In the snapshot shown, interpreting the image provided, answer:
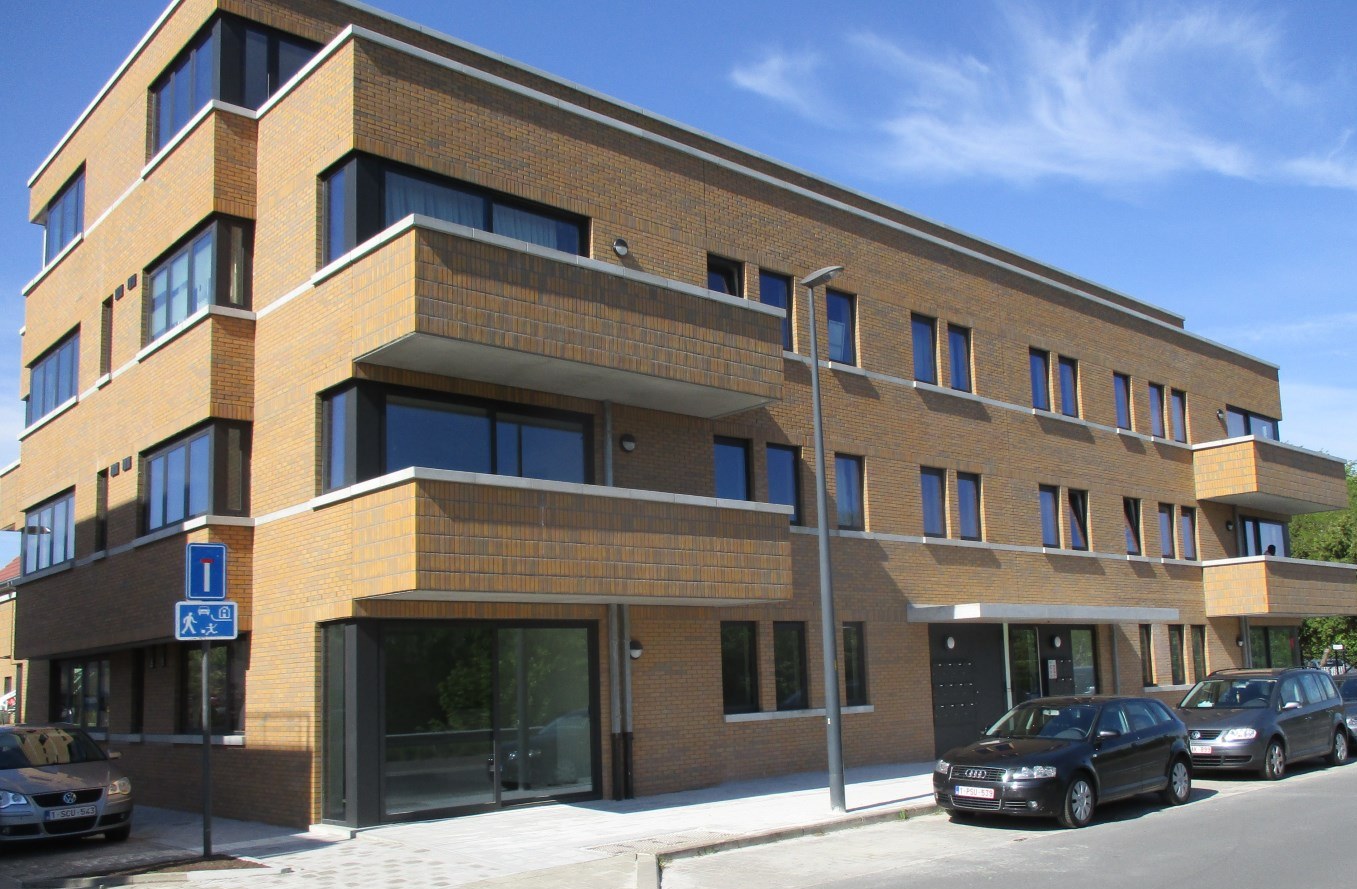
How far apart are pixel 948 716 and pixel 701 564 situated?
848 cm

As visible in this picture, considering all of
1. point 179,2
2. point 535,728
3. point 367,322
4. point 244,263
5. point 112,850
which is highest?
point 179,2

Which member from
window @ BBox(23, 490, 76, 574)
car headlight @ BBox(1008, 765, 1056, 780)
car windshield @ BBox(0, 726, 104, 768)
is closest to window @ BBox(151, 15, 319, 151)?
window @ BBox(23, 490, 76, 574)

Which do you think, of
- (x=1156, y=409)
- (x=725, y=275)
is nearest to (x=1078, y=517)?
(x=1156, y=409)

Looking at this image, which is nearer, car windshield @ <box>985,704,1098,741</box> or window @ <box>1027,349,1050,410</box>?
car windshield @ <box>985,704,1098,741</box>

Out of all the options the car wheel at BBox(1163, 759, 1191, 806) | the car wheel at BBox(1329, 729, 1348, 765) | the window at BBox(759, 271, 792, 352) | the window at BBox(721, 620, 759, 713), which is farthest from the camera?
the window at BBox(759, 271, 792, 352)

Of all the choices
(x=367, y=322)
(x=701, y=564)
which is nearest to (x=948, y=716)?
(x=701, y=564)

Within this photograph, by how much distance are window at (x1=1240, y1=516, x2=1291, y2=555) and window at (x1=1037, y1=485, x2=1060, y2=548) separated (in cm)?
930

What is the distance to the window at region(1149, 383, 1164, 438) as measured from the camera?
30.0 metres

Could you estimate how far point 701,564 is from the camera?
16.4 m

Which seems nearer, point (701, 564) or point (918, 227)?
point (701, 564)

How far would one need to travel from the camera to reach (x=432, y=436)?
15.5m

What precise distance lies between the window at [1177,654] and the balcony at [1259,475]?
3610 millimetres

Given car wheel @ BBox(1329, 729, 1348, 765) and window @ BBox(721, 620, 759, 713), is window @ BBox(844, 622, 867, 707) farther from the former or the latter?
car wheel @ BBox(1329, 729, 1348, 765)

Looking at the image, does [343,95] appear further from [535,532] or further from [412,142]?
[535,532]
